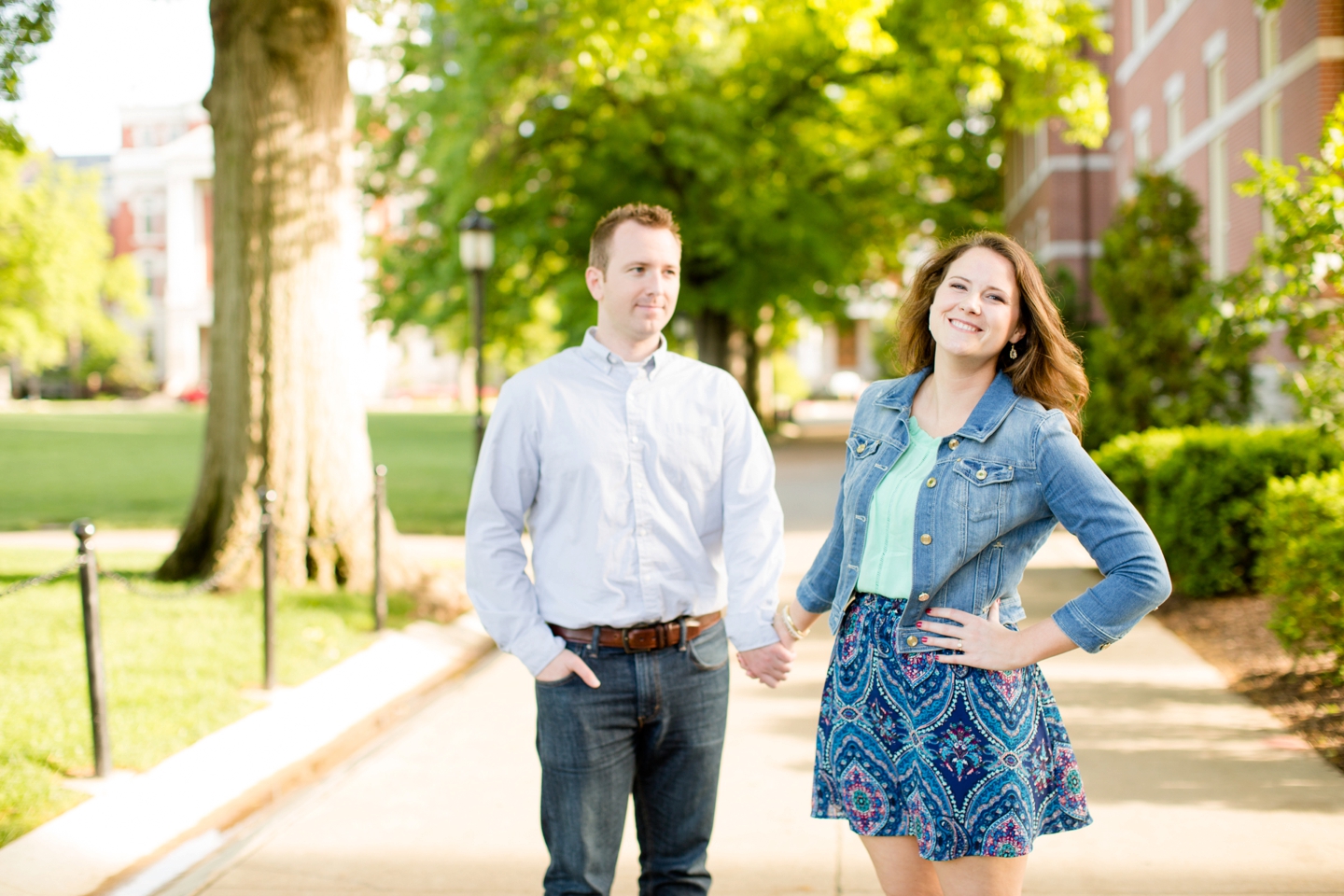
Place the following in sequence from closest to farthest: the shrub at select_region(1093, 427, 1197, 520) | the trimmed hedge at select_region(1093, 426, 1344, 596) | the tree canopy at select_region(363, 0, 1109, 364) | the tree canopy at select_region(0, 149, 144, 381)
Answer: the trimmed hedge at select_region(1093, 426, 1344, 596), the shrub at select_region(1093, 427, 1197, 520), the tree canopy at select_region(363, 0, 1109, 364), the tree canopy at select_region(0, 149, 144, 381)

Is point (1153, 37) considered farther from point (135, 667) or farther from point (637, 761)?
point (637, 761)

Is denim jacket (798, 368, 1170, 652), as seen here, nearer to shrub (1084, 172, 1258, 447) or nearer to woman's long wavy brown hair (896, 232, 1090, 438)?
woman's long wavy brown hair (896, 232, 1090, 438)

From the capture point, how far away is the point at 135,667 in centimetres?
679

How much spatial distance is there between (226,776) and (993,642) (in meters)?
3.87

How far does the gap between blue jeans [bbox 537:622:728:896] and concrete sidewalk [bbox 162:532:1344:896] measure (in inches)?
42.4

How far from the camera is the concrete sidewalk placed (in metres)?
4.20

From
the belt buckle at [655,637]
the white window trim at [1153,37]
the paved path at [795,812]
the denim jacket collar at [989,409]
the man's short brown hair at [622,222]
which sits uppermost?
the white window trim at [1153,37]

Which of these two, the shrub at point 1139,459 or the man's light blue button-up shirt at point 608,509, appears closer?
the man's light blue button-up shirt at point 608,509

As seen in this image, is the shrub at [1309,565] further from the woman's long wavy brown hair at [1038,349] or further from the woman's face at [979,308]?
the woman's face at [979,308]

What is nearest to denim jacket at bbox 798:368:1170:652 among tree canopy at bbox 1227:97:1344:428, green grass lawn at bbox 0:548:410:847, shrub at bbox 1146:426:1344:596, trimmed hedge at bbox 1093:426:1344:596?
green grass lawn at bbox 0:548:410:847

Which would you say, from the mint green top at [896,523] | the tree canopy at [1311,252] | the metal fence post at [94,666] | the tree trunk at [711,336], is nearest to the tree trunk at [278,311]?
the metal fence post at [94,666]

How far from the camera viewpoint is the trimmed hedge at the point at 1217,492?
8602 mm

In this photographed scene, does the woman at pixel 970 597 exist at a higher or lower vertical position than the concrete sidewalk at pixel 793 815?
higher

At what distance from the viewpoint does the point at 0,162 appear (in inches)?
1756
